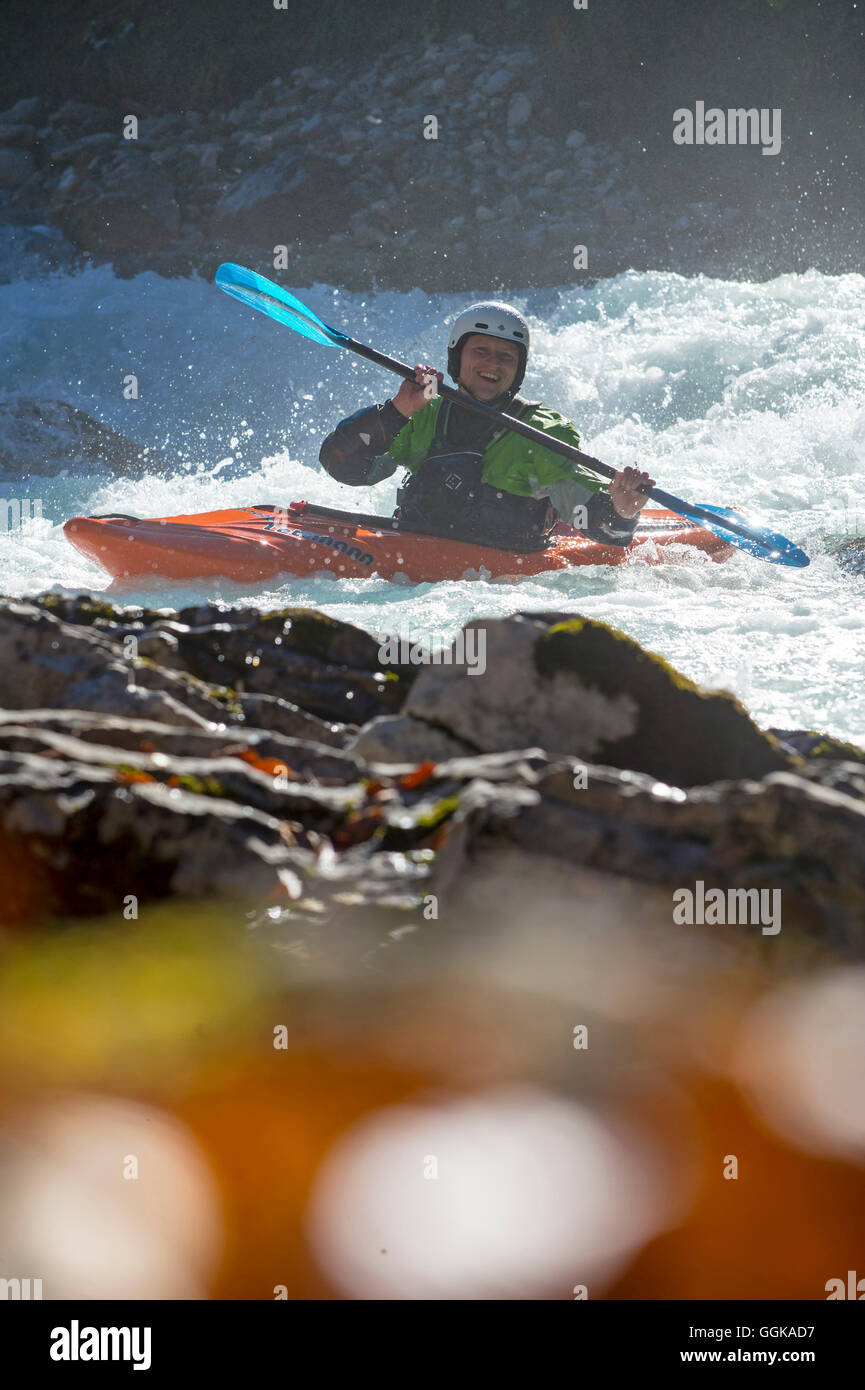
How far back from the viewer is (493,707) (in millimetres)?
2250

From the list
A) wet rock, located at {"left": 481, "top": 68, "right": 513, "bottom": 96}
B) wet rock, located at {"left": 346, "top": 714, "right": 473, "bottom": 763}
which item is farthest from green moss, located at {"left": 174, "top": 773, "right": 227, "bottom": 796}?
wet rock, located at {"left": 481, "top": 68, "right": 513, "bottom": 96}

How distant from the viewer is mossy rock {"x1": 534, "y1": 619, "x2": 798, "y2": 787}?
7.32 feet

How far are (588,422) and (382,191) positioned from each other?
911 cm

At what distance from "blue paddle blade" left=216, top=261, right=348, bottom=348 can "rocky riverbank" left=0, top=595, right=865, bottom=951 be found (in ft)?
15.0

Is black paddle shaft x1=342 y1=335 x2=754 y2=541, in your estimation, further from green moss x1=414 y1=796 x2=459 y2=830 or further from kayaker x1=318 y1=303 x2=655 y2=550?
green moss x1=414 y1=796 x2=459 y2=830

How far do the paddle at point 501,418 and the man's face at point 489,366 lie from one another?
231 millimetres

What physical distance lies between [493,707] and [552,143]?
69.6 ft

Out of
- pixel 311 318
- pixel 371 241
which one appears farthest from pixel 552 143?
pixel 311 318

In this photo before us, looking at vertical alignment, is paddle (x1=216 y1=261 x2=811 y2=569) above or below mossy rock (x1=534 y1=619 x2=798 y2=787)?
above

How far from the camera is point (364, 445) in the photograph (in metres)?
6.53
